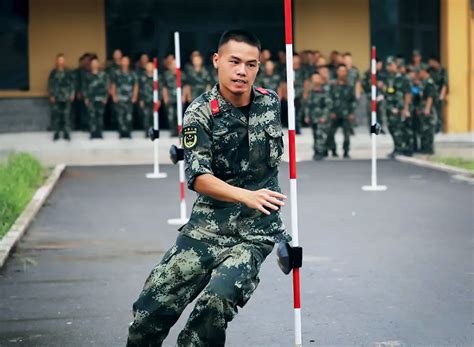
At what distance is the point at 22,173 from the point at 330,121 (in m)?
6.92

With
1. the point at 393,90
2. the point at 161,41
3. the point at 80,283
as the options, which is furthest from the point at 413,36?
the point at 80,283

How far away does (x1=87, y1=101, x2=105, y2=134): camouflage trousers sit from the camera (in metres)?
27.0

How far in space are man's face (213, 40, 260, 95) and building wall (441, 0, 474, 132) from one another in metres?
23.7

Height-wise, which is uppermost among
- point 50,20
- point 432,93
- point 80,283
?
point 50,20

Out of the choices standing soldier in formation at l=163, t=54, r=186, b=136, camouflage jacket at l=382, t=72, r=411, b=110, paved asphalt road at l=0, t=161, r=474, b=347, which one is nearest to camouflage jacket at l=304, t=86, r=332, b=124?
camouflage jacket at l=382, t=72, r=411, b=110

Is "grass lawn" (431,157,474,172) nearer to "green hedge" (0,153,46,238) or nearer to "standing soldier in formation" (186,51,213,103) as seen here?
"green hedge" (0,153,46,238)

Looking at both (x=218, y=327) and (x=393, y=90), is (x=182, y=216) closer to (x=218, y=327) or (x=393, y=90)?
(x=218, y=327)

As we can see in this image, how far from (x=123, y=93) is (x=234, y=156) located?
2164cm

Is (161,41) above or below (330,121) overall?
above

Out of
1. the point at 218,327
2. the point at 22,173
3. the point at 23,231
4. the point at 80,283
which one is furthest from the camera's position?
the point at 22,173

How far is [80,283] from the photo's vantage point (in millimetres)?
9625

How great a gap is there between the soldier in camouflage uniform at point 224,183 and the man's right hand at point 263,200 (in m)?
0.16

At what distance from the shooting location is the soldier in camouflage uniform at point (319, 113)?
22.2 m

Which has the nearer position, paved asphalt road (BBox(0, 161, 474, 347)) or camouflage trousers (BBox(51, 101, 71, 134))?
paved asphalt road (BBox(0, 161, 474, 347))
